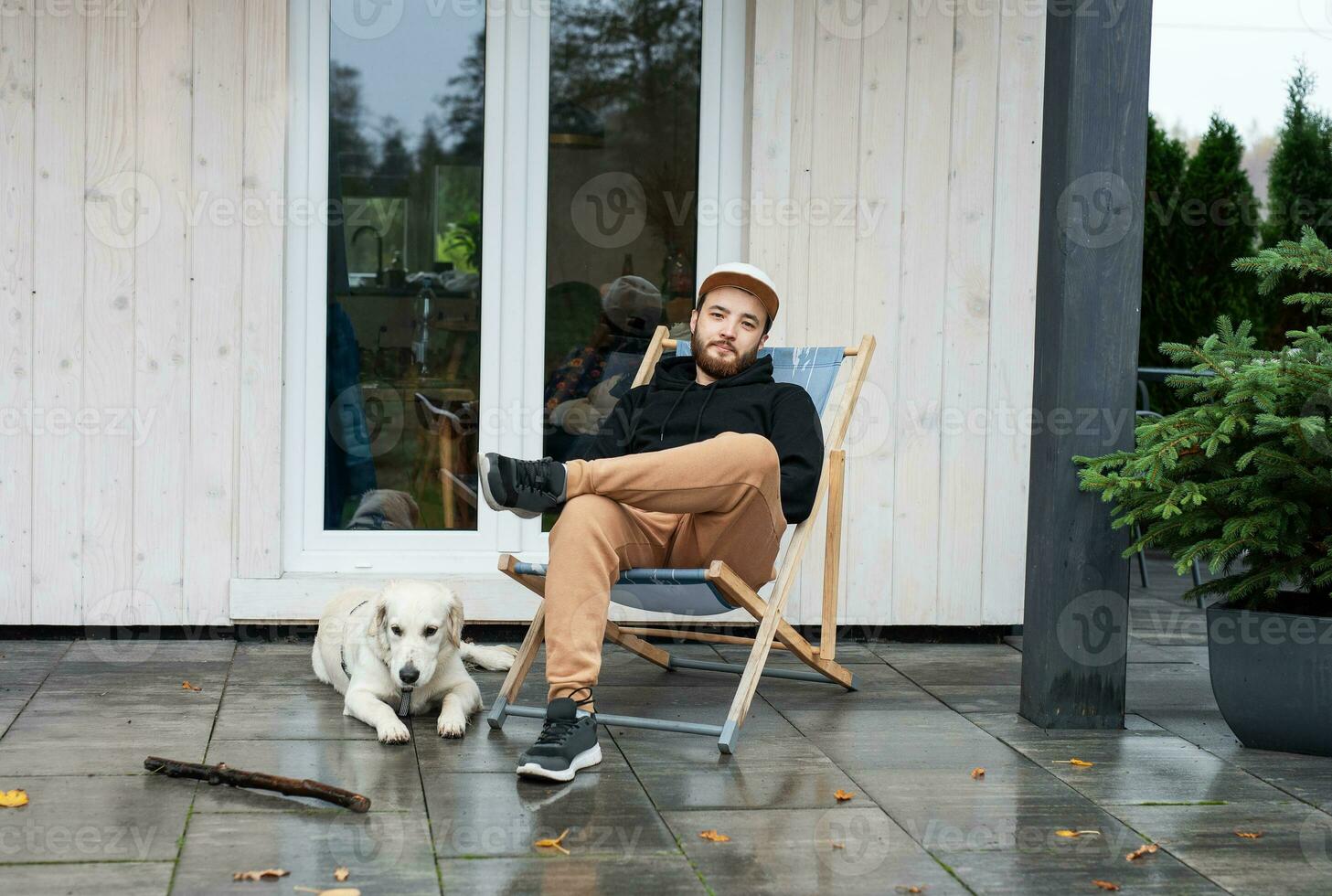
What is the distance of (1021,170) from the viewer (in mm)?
4840

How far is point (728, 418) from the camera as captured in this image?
3811 millimetres

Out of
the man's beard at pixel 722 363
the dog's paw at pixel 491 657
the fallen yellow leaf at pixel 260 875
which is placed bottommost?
the dog's paw at pixel 491 657

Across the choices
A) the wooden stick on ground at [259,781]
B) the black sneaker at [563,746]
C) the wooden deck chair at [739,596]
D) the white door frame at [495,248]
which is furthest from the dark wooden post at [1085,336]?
the wooden stick on ground at [259,781]

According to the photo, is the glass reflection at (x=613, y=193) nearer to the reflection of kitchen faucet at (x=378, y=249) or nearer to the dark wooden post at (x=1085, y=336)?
the reflection of kitchen faucet at (x=378, y=249)

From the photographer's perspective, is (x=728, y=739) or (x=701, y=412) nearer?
(x=728, y=739)

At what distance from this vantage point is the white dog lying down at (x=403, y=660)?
135 inches

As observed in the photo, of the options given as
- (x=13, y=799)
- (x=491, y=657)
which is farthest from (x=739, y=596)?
(x=13, y=799)

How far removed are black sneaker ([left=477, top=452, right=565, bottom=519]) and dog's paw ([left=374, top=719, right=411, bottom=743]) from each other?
58 cm

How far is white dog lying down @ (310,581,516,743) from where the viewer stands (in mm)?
3428

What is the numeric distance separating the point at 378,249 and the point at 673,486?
1919 millimetres

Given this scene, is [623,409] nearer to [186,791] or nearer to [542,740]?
[542,740]

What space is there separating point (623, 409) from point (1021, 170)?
5.81 feet

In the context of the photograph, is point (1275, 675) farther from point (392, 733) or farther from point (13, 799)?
point (13, 799)

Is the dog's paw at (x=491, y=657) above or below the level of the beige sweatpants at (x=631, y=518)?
below
